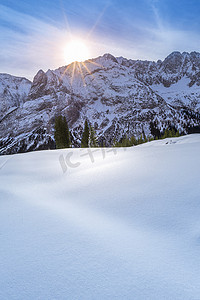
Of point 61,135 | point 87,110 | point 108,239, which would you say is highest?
point 87,110

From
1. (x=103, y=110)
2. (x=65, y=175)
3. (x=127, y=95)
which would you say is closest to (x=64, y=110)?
(x=103, y=110)

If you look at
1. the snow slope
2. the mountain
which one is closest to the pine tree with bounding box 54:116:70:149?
the snow slope

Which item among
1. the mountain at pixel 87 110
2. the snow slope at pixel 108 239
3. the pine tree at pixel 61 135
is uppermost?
the mountain at pixel 87 110

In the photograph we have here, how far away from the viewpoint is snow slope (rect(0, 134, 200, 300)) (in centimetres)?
138

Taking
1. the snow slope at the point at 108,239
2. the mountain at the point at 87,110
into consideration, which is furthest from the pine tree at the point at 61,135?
the mountain at the point at 87,110

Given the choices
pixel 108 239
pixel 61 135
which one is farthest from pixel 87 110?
pixel 108 239

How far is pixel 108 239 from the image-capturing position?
6.64 feet

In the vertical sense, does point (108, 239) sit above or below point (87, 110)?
below

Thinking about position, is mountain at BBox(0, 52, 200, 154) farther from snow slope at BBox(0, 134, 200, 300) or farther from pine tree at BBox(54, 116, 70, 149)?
snow slope at BBox(0, 134, 200, 300)

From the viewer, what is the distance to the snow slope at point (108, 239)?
54.3 inches

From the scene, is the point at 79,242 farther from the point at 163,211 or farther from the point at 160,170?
the point at 160,170

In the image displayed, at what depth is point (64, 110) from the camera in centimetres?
14500

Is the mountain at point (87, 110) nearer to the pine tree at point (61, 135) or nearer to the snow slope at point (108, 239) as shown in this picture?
the pine tree at point (61, 135)

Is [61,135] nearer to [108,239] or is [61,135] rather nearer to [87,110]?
[108,239]
